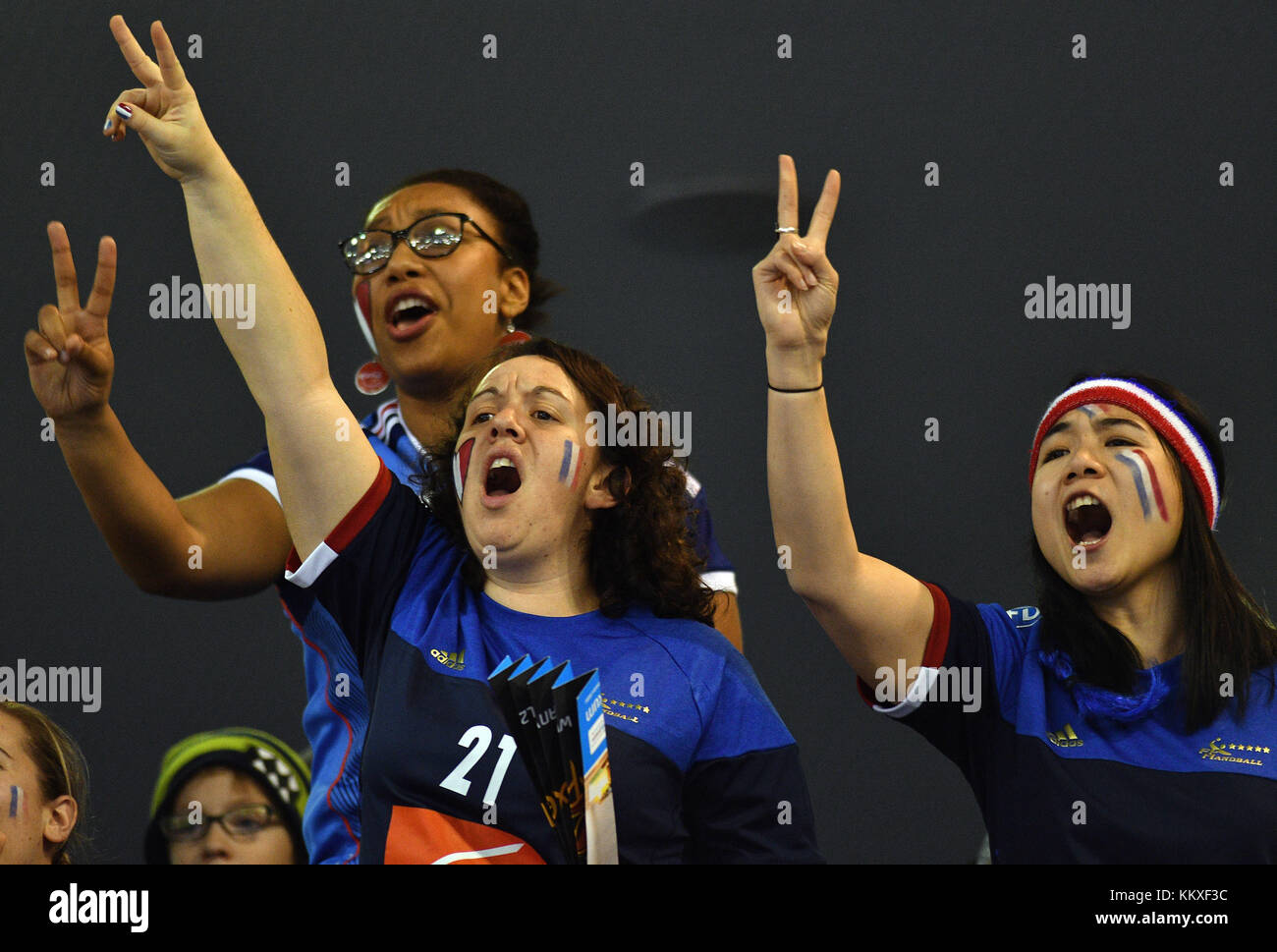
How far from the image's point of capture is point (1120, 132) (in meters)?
3.49

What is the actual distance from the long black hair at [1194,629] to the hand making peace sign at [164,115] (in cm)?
126

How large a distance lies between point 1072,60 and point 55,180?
8.10 ft

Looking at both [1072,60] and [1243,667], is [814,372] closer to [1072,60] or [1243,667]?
[1243,667]

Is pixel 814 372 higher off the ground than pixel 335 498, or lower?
higher

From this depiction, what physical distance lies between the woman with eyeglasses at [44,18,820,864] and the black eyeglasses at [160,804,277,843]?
108 centimetres

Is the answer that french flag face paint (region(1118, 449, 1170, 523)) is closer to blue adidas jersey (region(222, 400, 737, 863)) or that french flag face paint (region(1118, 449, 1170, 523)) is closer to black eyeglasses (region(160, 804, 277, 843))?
blue adidas jersey (region(222, 400, 737, 863))

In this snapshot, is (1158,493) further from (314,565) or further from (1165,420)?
(314,565)

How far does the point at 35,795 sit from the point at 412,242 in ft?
3.58

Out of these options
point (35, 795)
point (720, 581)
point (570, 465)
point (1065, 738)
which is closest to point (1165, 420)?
point (1065, 738)

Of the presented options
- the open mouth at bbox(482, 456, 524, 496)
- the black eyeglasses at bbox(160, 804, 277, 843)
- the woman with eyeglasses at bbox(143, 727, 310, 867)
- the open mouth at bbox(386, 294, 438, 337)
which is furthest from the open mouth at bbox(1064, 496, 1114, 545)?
the black eyeglasses at bbox(160, 804, 277, 843)

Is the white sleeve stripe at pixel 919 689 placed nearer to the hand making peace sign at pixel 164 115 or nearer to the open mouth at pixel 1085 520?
the open mouth at pixel 1085 520

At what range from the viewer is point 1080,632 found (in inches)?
78.3

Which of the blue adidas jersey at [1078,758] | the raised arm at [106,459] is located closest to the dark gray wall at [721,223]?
the raised arm at [106,459]
